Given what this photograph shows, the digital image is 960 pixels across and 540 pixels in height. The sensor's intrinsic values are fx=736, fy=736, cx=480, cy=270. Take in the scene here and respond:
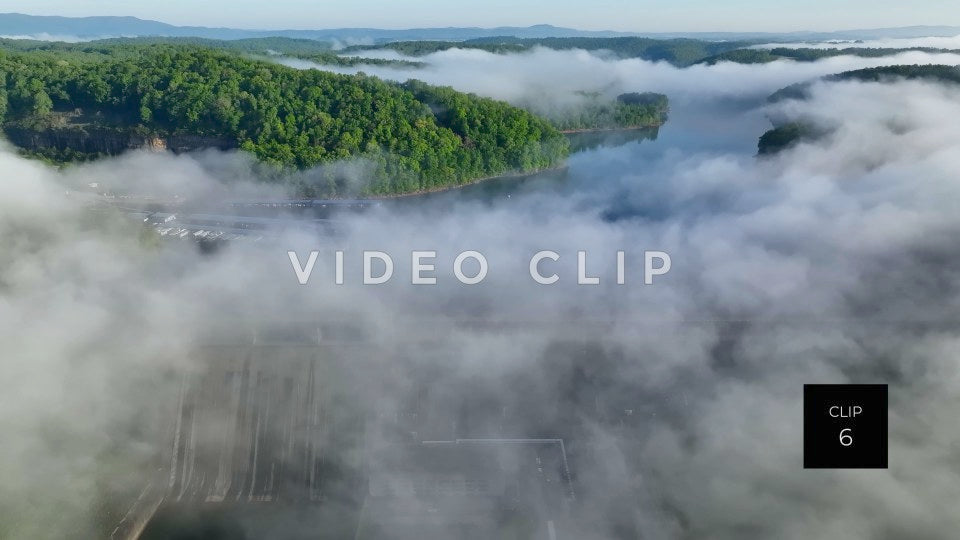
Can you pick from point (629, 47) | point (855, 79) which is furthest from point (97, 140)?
point (629, 47)

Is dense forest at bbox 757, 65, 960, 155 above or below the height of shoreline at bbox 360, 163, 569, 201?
above

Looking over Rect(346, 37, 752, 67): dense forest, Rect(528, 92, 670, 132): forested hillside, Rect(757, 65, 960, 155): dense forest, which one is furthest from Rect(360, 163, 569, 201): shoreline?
Rect(346, 37, 752, 67): dense forest

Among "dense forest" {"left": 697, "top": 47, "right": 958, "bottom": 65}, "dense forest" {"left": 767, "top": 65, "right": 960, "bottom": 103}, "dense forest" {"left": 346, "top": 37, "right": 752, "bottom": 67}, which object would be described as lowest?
"dense forest" {"left": 767, "top": 65, "right": 960, "bottom": 103}

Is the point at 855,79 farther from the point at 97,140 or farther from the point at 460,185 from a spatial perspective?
the point at 97,140

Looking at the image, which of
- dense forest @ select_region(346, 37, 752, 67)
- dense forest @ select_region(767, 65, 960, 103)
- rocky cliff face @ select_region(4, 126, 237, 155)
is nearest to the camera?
dense forest @ select_region(767, 65, 960, 103)

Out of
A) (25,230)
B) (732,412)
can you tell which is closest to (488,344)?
(732,412)

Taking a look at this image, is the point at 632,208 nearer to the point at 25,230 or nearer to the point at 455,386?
the point at 455,386

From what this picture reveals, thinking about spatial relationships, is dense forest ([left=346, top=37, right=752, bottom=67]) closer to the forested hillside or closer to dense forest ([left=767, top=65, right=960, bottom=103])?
the forested hillside

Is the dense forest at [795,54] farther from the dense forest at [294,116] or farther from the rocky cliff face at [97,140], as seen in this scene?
the rocky cliff face at [97,140]
